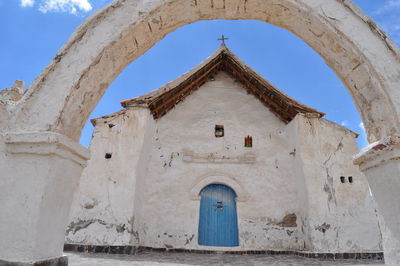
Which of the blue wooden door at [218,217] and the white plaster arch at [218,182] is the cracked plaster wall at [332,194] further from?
the blue wooden door at [218,217]

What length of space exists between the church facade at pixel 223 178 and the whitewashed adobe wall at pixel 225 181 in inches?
1.1

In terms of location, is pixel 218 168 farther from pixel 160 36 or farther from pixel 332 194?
pixel 160 36

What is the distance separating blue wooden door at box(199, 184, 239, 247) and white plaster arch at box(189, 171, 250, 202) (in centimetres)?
16

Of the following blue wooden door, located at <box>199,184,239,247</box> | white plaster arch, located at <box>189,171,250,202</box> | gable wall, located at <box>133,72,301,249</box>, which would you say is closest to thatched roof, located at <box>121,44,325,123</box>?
gable wall, located at <box>133,72,301,249</box>

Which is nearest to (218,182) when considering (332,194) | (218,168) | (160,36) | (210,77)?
(218,168)

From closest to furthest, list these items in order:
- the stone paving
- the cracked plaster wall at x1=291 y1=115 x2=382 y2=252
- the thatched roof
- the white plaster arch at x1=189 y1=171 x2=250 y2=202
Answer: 1. the stone paving
2. the cracked plaster wall at x1=291 y1=115 x2=382 y2=252
3. the white plaster arch at x1=189 y1=171 x2=250 y2=202
4. the thatched roof

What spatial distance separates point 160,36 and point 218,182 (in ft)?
18.2

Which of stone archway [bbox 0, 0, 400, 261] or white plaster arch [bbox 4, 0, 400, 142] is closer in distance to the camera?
stone archway [bbox 0, 0, 400, 261]

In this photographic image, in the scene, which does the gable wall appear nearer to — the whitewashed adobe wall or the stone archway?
the whitewashed adobe wall

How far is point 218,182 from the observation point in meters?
7.64

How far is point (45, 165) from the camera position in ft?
6.66

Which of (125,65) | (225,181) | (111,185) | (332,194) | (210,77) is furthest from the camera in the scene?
(210,77)

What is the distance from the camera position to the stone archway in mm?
2020

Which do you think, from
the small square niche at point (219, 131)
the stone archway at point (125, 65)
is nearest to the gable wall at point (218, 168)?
the small square niche at point (219, 131)
